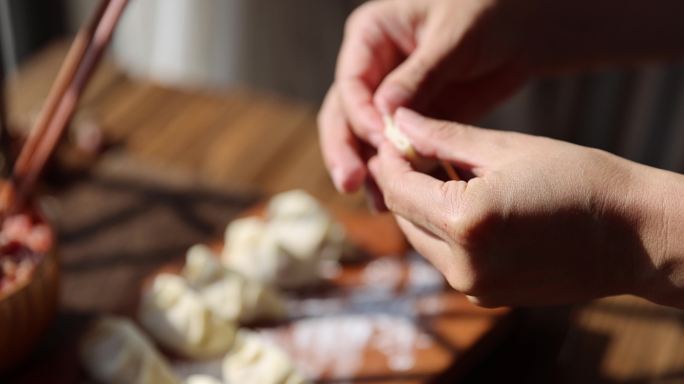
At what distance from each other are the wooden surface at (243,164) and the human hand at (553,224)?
31 centimetres

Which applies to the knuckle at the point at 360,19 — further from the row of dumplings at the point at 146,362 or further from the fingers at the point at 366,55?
the row of dumplings at the point at 146,362

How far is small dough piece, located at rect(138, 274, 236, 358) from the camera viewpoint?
963 mm

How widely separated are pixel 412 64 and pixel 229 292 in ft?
1.13

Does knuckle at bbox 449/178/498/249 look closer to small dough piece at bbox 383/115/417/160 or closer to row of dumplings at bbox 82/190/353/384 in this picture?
small dough piece at bbox 383/115/417/160

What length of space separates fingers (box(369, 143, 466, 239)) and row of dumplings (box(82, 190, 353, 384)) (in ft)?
0.88

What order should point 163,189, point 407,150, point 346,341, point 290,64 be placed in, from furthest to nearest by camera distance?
point 290,64, point 163,189, point 346,341, point 407,150

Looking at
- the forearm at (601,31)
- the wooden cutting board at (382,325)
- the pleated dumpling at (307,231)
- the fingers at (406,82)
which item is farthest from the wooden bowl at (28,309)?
the forearm at (601,31)

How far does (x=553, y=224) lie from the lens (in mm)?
657

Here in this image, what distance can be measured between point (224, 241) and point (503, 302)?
1.72 feet

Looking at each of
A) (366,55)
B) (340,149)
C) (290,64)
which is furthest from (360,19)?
(290,64)

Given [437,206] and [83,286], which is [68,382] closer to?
[83,286]

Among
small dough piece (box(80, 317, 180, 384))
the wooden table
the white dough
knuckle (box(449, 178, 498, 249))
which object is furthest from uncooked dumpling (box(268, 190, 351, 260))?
knuckle (box(449, 178, 498, 249))

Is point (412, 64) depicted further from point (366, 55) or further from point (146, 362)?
point (146, 362)

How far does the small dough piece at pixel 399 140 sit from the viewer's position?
0.77 meters
